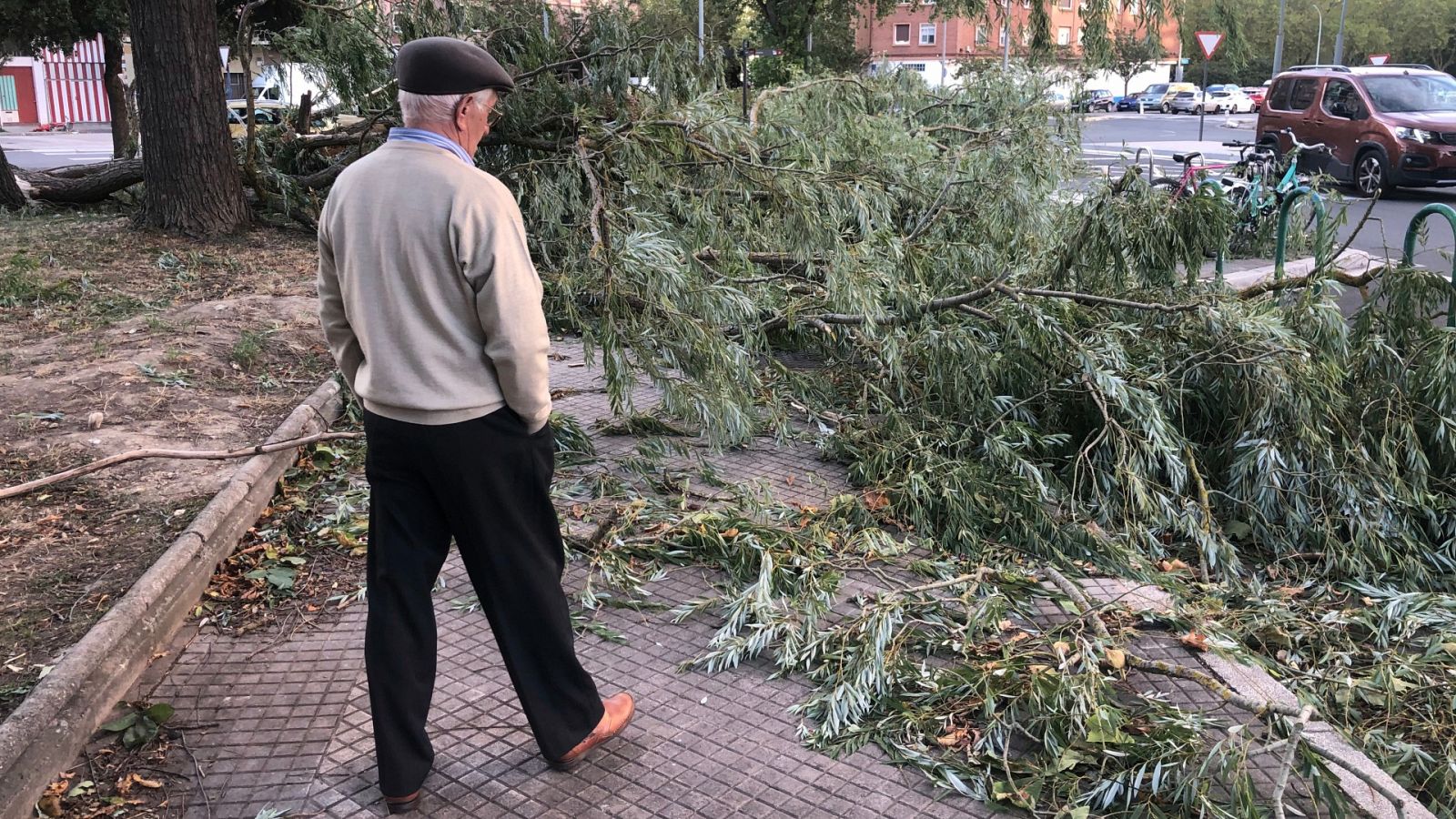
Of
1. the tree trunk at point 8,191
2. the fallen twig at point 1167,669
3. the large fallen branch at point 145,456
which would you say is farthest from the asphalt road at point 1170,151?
the tree trunk at point 8,191

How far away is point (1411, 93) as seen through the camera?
17.8 metres

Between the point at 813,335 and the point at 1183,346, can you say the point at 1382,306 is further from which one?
the point at 813,335

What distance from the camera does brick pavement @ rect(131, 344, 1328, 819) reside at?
3.02 m

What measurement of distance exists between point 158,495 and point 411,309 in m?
2.68

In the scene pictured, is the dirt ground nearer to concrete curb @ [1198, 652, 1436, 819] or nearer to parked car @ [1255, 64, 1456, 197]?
concrete curb @ [1198, 652, 1436, 819]

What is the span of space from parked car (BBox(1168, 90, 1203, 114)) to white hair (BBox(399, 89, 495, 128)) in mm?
58941

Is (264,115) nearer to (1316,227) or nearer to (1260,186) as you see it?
(1316,227)

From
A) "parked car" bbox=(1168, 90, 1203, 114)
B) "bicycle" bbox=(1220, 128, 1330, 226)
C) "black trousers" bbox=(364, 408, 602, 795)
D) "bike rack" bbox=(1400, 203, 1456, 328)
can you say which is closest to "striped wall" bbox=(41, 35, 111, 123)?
"bicycle" bbox=(1220, 128, 1330, 226)

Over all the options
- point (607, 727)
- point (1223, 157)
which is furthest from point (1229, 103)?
point (607, 727)

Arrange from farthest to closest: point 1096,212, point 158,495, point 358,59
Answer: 1. point 358,59
2. point 1096,212
3. point 158,495

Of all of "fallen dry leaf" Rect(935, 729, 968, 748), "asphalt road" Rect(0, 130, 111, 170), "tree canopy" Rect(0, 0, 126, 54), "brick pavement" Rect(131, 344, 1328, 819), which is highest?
"tree canopy" Rect(0, 0, 126, 54)

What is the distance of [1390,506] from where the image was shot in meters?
4.82

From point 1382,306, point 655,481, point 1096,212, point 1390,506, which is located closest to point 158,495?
point 655,481

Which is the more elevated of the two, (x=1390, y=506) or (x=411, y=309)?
(x=411, y=309)
